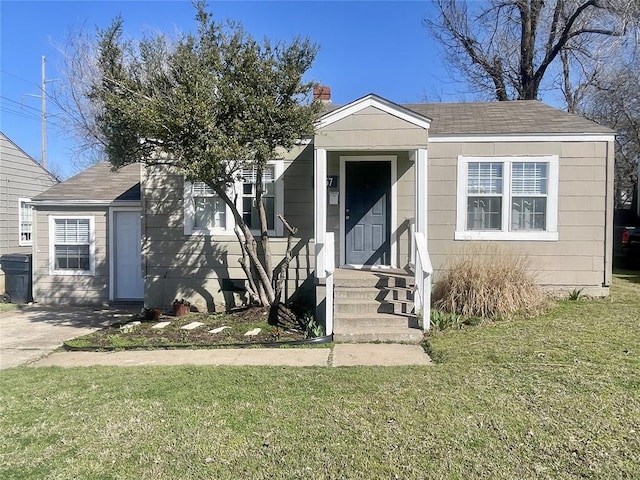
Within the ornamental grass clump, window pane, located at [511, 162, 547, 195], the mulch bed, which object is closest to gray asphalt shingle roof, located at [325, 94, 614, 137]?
window pane, located at [511, 162, 547, 195]

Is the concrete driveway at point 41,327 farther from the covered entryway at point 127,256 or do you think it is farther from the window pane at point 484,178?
the window pane at point 484,178

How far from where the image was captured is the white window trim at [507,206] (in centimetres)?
827

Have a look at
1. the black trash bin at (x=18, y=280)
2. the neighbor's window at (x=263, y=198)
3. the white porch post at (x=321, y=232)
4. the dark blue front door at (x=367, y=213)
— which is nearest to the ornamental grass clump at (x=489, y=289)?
the dark blue front door at (x=367, y=213)

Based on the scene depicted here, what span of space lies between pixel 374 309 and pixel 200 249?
3.96 metres

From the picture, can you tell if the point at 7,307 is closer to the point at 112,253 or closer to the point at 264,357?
the point at 112,253

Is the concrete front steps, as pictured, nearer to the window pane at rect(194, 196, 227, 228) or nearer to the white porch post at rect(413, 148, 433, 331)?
the white porch post at rect(413, 148, 433, 331)

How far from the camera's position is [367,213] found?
28.5ft

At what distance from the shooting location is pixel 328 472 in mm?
2873

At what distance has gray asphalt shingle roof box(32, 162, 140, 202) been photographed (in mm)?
10656

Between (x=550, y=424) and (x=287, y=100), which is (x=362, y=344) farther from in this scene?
(x=287, y=100)

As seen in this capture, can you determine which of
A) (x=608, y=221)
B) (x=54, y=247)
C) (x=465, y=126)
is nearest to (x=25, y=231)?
(x=54, y=247)

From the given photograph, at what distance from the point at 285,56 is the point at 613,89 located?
17.2 metres

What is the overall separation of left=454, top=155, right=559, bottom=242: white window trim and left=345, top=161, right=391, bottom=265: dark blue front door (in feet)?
4.49

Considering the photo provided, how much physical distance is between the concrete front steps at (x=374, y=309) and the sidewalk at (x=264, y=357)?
213 millimetres
